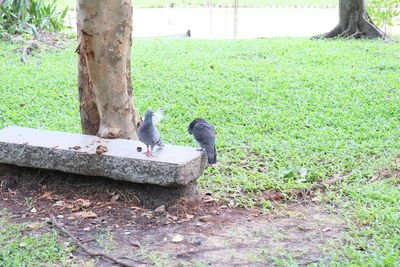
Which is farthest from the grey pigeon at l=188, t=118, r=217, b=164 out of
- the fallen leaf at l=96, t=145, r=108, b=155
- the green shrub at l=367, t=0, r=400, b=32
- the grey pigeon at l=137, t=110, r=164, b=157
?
the green shrub at l=367, t=0, r=400, b=32

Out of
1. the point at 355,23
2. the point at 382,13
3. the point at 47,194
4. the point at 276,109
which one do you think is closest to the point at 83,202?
the point at 47,194

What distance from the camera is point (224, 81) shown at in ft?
29.1

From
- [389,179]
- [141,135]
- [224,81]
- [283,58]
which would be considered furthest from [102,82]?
[283,58]

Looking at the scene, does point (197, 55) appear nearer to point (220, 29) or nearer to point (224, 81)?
point (224, 81)

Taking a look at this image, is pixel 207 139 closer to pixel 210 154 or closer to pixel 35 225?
pixel 210 154

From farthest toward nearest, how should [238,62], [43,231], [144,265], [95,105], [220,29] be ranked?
[220,29], [238,62], [95,105], [43,231], [144,265]

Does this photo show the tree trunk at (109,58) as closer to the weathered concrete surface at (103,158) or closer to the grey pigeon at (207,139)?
the weathered concrete surface at (103,158)

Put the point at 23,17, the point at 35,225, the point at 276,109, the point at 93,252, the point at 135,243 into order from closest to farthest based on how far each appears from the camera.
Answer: the point at 93,252
the point at 135,243
the point at 35,225
the point at 276,109
the point at 23,17

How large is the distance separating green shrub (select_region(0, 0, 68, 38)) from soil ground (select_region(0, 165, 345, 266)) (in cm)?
772

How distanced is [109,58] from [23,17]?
25.7 feet

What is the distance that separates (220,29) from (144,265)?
560 inches

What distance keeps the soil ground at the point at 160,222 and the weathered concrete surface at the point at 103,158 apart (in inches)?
9.6

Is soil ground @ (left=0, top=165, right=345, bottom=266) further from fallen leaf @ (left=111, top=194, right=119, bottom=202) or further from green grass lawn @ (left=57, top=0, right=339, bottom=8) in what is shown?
green grass lawn @ (left=57, top=0, right=339, bottom=8)

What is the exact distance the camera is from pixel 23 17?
12344mm
